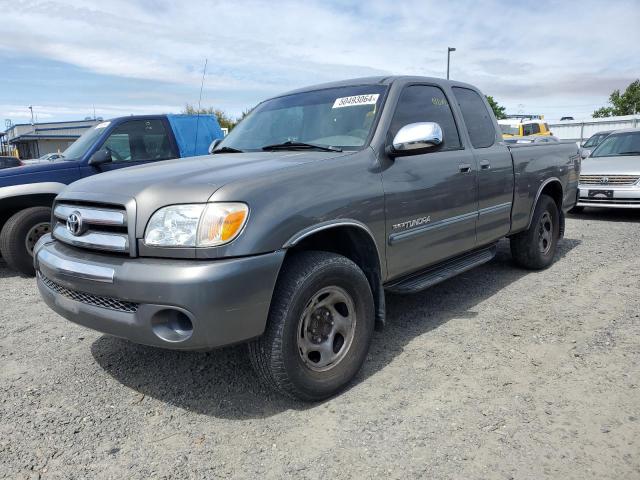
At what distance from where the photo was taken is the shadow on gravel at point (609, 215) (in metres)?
9.22

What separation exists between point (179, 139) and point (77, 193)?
171 inches

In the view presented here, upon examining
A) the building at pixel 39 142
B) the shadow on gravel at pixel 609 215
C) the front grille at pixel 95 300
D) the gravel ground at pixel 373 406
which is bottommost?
the shadow on gravel at pixel 609 215

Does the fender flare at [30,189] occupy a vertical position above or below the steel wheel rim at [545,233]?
above

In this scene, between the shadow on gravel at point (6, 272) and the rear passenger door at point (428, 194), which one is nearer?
the rear passenger door at point (428, 194)

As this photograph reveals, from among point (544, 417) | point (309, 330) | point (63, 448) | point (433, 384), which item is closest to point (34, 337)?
point (63, 448)

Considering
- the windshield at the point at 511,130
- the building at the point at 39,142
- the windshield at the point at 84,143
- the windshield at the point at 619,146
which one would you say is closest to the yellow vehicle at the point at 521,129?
the windshield at the point at 511,130

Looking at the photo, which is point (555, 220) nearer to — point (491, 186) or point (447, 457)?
point (491, 186)

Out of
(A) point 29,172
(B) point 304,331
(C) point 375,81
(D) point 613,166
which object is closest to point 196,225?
(B) point 304,331

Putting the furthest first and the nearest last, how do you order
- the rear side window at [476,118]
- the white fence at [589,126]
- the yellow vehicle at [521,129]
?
the white fence at [589,126] → the yellow vehicle at [521,129] → the rear side window at [476,118]

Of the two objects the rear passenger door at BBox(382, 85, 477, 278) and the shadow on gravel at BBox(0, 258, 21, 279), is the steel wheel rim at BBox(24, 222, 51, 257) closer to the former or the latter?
the shadow on gravel at BBox(0, 258, 21, 279)

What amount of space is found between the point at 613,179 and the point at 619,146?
1.76 m

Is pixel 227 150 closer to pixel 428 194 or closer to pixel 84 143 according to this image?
pixel 428 194

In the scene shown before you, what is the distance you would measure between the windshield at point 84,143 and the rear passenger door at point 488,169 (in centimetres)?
456

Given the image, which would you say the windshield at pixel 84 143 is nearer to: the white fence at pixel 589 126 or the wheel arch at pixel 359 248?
the wheel arch at pixel 359 248
